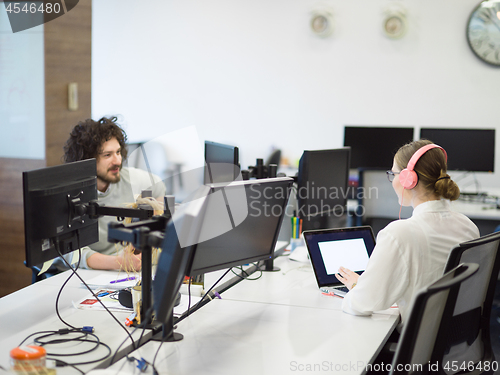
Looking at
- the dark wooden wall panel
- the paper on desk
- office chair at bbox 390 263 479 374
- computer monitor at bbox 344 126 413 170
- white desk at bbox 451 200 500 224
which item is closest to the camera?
office chair at bbox 390 263 479 374

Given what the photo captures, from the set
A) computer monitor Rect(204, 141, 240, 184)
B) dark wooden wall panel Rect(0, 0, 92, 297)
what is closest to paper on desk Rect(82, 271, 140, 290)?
computer monitor Rect(204, 141, 240, 184)

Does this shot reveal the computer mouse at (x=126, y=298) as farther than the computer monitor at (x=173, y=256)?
Yes

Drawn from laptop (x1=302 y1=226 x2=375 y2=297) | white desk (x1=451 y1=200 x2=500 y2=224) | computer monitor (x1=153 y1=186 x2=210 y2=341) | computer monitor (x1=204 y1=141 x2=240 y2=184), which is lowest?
white desk (x1=451 y1=200 x2=500 y2=224)

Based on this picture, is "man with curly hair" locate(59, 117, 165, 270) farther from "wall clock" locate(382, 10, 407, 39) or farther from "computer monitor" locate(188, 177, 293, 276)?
"wall clock" locate(382, 10, 407, 39)

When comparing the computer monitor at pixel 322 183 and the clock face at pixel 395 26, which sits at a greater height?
the clock face at pixel 395 26

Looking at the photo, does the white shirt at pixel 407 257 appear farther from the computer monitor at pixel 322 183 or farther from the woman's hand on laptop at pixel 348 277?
the computer monitor at pixel 322 183

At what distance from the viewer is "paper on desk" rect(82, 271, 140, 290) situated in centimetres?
196

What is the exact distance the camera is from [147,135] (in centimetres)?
563

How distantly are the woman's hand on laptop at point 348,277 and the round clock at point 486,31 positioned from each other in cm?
367

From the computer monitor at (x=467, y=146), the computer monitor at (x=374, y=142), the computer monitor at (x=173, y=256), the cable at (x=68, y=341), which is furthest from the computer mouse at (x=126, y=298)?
the computer monitor at (x=467, y=146)

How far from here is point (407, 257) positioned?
1.53 metres

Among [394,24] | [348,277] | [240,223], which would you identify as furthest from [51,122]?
[394,24]

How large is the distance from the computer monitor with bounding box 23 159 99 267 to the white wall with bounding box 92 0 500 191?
11.9ft

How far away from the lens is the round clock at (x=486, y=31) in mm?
4570
